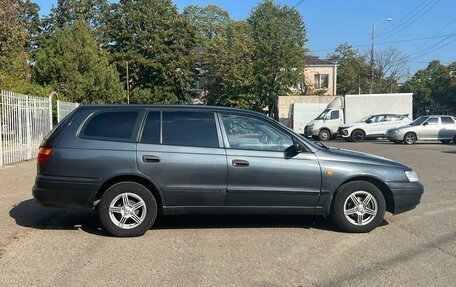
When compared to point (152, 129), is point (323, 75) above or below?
above

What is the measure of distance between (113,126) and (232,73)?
36.6 metres

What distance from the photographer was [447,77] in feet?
215

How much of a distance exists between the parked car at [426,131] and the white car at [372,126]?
307 cm

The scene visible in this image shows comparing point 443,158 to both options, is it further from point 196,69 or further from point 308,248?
point 196,69

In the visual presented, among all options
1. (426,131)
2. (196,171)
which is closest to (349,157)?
(196,171)

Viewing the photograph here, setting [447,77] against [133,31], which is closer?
[133,31]

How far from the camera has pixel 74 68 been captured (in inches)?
984

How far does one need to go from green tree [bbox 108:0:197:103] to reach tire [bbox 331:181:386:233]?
1461 inches

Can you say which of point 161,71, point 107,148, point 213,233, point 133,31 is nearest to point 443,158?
point 213,233

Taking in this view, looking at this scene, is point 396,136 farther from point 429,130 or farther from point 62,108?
point 62,108

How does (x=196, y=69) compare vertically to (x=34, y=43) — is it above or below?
below

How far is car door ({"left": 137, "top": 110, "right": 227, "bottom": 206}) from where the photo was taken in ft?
20.2

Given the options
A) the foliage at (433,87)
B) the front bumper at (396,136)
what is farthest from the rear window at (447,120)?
the foliage at (433,87)

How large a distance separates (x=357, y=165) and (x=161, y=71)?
124 feet
